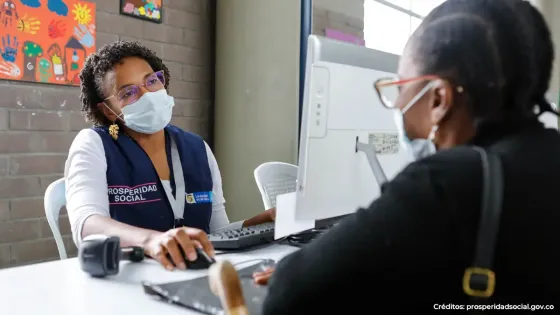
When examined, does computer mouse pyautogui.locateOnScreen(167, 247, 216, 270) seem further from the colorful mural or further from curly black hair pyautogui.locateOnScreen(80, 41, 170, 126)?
the colorful mural

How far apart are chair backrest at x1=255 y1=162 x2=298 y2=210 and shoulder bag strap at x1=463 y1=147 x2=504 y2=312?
4.84ft

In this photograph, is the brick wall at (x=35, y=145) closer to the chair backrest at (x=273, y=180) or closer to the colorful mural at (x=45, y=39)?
the colorful mural at (x=45, y=39)

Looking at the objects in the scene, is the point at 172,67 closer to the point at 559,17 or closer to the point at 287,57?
the point at 287,57

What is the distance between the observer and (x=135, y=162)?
1558 millimetres

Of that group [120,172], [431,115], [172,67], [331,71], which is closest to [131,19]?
[172,67]

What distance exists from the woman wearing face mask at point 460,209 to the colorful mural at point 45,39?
189cm

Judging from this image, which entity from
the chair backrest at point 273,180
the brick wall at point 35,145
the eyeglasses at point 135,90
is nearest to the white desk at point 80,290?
the eyeglasses at point 135,90

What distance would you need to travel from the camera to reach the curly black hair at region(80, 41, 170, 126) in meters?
1.70

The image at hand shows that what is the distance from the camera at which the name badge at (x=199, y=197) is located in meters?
1.62

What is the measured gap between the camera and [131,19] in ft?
8.40

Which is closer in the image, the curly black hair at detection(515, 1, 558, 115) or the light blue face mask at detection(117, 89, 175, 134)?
the curly black hair at detection(515, 1, 558, 115)

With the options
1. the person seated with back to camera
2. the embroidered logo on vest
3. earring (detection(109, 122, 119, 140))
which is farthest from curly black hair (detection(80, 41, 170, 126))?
the embroidered logo on vest

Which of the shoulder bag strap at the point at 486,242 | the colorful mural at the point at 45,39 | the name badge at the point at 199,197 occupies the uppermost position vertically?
the colorful mural at the point at 45,39

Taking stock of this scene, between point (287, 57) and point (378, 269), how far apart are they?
223 centimetres
